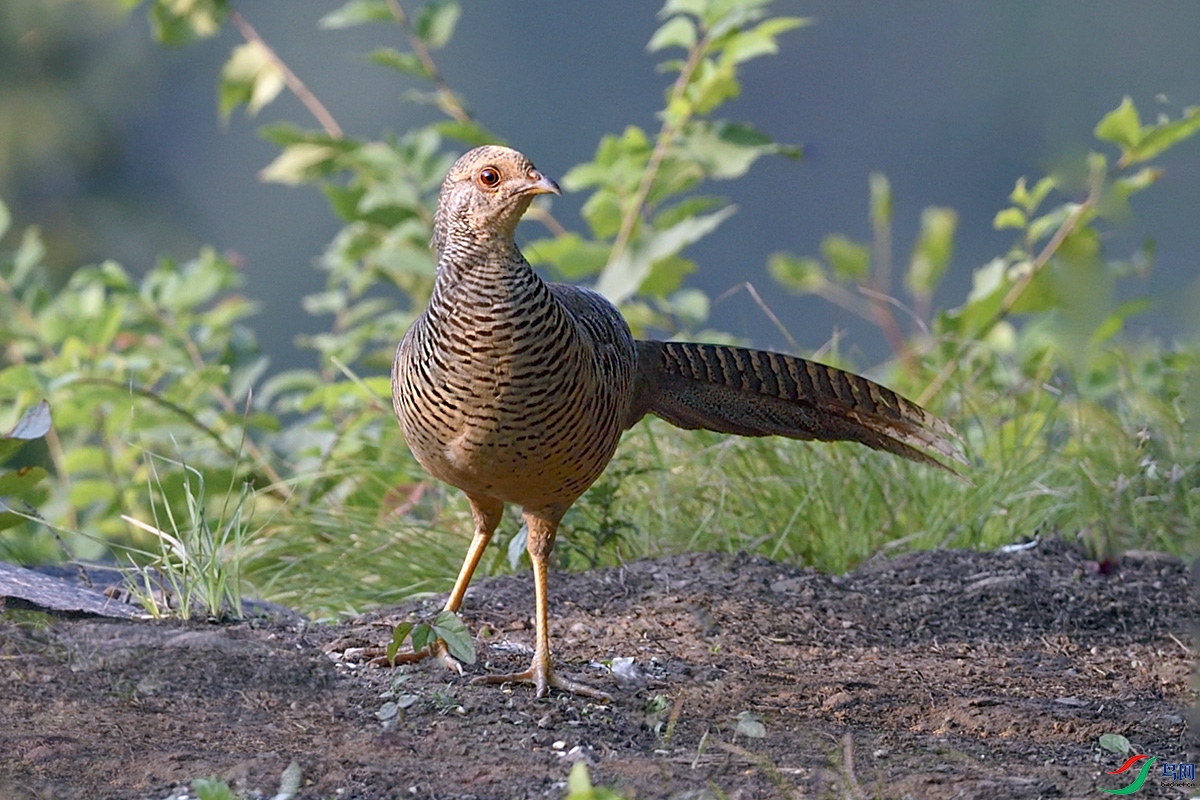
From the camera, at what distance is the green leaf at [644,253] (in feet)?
17.0

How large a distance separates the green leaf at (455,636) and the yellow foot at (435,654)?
0.25m

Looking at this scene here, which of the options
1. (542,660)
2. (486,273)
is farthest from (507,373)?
(542,660)

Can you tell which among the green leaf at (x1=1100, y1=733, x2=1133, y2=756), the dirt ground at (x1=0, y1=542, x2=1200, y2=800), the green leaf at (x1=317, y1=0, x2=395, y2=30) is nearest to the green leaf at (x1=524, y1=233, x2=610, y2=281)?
the green leaf at (x1=317, y1=0, x2=395, y2=30)

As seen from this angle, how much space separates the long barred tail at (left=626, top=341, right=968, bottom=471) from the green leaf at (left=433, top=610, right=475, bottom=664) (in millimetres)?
947

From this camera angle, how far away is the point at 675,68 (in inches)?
215

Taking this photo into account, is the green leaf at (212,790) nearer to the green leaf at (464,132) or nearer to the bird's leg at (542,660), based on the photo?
the bird's leg at (542,660)

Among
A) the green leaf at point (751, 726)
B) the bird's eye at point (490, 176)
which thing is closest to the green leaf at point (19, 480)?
the bird's eye at point (490, 176)

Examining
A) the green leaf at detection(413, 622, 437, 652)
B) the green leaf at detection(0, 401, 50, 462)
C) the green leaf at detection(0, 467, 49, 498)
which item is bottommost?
the green leaf at detection(413, 622, 437, 652)

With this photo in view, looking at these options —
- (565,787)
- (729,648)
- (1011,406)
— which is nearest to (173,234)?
(1011,406)

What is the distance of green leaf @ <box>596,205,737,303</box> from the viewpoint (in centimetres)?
518

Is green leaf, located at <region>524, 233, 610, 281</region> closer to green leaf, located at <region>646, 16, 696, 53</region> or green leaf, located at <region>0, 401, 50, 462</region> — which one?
green leaf, located at <region>646, 16, 696, 53</region>

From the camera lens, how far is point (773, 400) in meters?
3.92

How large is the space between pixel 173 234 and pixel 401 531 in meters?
4.57

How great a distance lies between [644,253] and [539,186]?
7.39 ft
